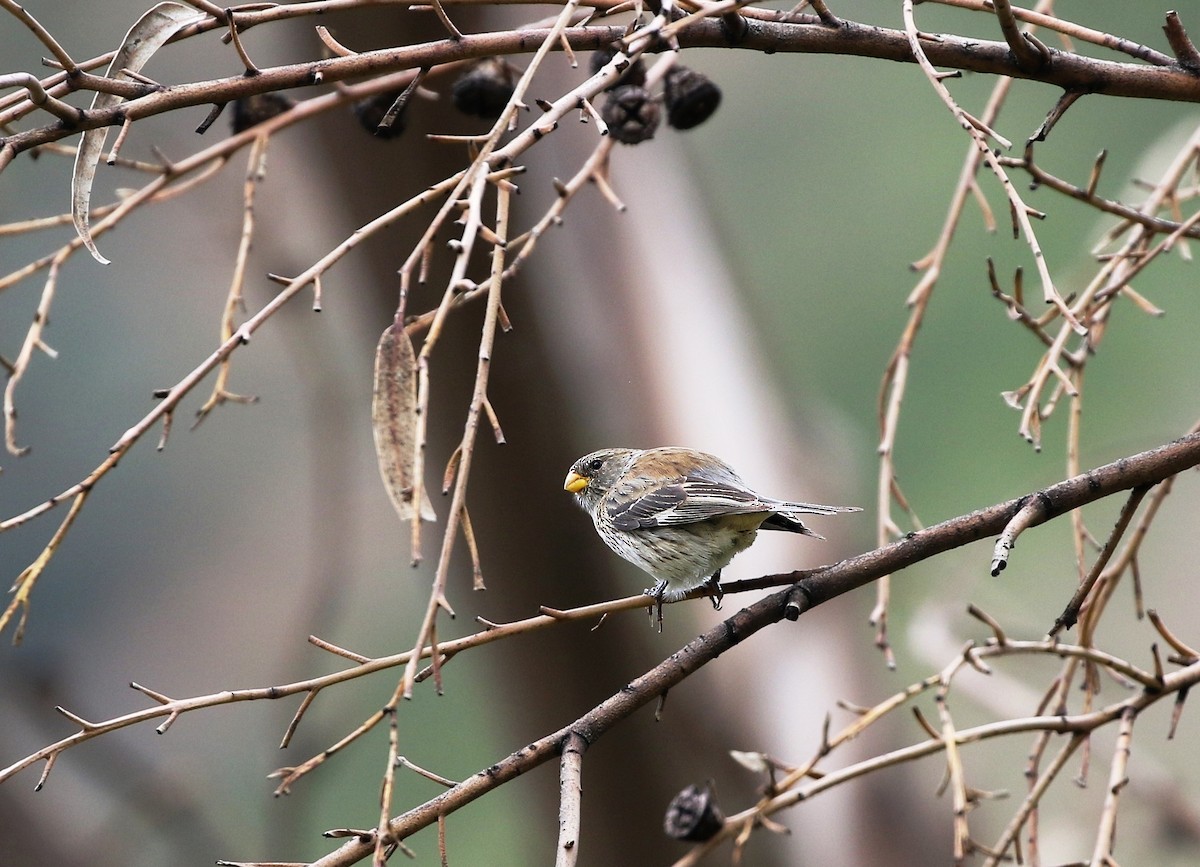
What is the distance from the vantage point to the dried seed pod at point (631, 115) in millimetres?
1366

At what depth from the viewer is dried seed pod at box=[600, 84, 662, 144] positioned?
137 centimetres

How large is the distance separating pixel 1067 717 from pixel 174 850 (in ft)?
6.45

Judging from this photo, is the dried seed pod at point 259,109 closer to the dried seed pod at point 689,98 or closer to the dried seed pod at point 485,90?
the dried seed pod at point 485,90

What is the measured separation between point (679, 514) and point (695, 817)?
728 millimetres

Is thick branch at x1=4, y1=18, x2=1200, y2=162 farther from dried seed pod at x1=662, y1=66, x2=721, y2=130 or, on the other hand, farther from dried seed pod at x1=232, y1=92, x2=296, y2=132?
dried seed pod at x1=232, y1=92, x2=296, y2=132

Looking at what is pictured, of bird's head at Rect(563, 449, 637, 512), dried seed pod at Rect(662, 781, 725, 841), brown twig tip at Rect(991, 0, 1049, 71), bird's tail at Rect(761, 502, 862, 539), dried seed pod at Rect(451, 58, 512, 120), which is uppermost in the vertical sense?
dried seed pod at Rect(451, 58, 512, 120)

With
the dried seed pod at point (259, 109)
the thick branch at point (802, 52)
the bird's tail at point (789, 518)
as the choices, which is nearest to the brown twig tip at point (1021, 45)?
the thick branch at point (802, 52)

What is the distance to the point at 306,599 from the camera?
90.6 inches

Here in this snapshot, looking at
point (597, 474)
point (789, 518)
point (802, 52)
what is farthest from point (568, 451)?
point (802, 52)

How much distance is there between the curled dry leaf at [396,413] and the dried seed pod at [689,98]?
688 millimetres

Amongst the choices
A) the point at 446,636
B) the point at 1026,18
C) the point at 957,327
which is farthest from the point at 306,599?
the point at 957,327

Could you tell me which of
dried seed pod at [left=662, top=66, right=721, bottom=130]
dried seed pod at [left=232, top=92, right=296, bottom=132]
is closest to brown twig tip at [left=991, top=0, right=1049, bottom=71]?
dried seed pod at [left=662, top=66, right=721, bottom=130]

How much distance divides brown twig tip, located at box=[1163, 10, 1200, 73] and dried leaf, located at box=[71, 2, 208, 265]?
0.82 m

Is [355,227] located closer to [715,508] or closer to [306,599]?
[306,599]
